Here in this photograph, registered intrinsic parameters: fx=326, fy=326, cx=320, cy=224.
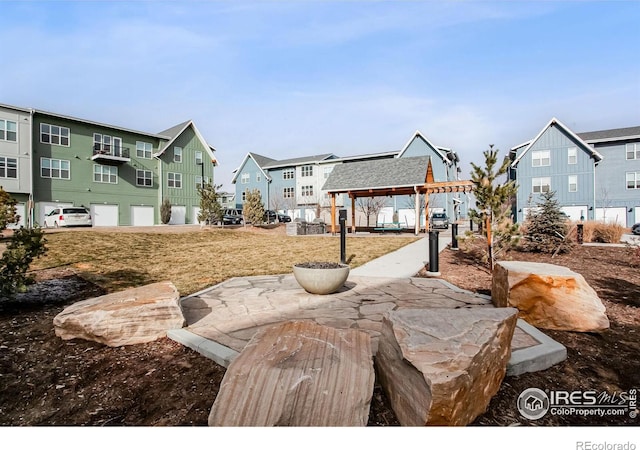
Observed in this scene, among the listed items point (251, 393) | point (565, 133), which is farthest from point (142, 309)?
point (565, 133)

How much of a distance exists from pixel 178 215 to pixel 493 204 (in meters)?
33.2

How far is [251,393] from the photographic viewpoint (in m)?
2.27

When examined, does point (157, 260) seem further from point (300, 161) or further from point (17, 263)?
point (300, 161)

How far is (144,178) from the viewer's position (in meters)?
33.2

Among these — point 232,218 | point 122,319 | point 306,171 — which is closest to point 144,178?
point 232,218

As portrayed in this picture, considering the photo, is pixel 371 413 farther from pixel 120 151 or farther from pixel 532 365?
pixel 120 151

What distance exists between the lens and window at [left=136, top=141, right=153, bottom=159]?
3306 cm

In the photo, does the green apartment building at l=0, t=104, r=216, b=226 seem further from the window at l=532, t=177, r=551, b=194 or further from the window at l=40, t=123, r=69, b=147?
the window at l=532, t=177, r=551, b=194

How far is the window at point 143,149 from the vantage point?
33056 millimetres

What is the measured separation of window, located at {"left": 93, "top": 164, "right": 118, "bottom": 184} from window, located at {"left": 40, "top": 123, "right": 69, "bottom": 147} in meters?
2.97

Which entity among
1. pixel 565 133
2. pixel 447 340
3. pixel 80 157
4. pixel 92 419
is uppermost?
pixel 565 133

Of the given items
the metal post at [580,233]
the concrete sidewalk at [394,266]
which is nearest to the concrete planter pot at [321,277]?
the concrete sidewalk at [394,266]

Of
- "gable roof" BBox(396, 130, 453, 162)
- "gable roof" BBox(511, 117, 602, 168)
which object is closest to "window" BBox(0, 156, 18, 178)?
"gable roof" BBox(396, 130, 453, 162)

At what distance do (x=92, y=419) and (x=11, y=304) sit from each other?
14.8 ft
